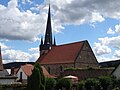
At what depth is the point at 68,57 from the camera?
68875mm

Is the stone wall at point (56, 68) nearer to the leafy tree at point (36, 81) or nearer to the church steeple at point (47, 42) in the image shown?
the church steeple at point (47, 42)

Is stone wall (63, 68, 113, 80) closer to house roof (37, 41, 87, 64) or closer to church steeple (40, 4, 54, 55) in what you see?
house roof (37, 41, 87, 64)

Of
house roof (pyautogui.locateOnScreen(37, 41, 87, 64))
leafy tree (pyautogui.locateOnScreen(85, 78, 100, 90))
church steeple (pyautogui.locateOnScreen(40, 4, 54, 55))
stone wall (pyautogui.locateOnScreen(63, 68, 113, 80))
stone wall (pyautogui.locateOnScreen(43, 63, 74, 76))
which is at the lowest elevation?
leafy tree (pyautogui.locateOnScreen(85, 78, 100, 90))

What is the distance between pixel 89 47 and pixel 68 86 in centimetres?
2999

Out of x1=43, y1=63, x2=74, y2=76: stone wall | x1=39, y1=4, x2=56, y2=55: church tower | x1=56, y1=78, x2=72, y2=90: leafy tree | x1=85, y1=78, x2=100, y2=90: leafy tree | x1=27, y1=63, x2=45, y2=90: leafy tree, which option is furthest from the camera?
x1=39, y1=4, x2=56, y2=55: church tower

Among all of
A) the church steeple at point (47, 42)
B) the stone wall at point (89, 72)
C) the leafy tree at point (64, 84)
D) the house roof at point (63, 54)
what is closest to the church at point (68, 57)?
the house roof at point (63, 54)

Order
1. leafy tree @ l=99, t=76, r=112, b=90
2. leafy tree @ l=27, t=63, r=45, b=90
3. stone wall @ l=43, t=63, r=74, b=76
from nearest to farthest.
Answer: leafy tree @ l=27, t=63, r=45, b=90
leafy tree @ l=99, t=76, r=112, b=90
stone wall @ l=43, t=63, r=74, b=76

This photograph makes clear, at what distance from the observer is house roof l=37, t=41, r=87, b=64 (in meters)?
68.1

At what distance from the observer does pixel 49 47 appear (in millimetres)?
84188

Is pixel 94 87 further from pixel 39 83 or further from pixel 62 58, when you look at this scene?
pixel 62 58

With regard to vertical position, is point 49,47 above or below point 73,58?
above

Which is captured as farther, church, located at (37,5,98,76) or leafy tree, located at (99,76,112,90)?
church, located at (37,5,98,76)

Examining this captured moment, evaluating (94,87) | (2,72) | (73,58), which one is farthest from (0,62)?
(73,58)

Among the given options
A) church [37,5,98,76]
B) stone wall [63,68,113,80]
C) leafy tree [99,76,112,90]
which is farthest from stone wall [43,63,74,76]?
leafy tree [99,76,112,90]
